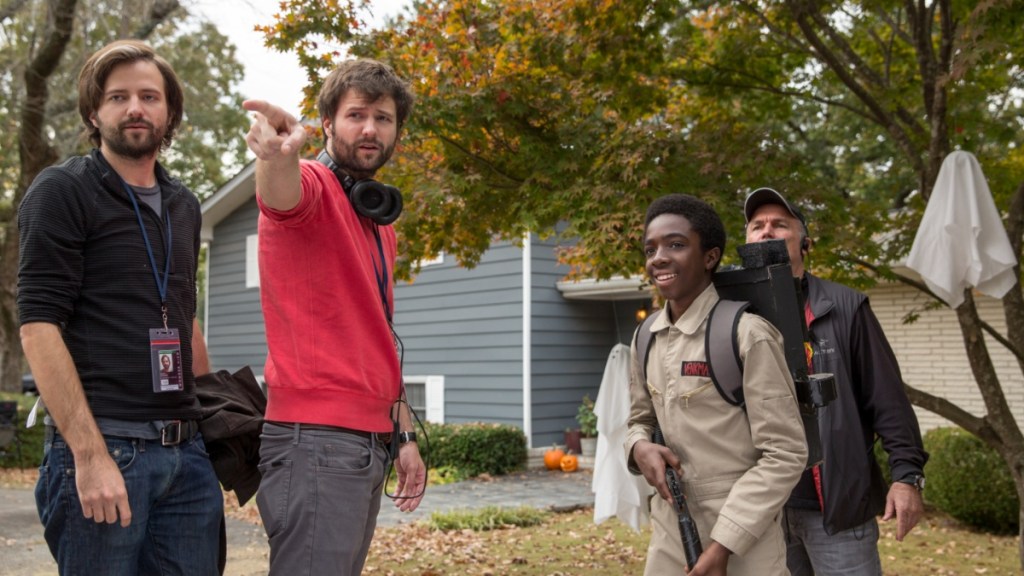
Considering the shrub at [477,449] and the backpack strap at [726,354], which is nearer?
the backpack strap at [726,354]

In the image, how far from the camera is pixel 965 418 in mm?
Result: 6160

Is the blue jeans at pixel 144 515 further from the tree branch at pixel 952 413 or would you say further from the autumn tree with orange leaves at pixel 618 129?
the tree branch at pixel 952 413

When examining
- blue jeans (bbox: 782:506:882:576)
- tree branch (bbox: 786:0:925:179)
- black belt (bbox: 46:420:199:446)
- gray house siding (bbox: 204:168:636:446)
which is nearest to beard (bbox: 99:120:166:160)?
black belt (bbox: 46:420:199:446)

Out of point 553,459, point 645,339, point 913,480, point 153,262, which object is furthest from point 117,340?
point 553,459

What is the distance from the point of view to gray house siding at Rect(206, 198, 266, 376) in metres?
18.0

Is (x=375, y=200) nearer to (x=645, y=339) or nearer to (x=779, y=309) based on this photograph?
(x=645, y=339)

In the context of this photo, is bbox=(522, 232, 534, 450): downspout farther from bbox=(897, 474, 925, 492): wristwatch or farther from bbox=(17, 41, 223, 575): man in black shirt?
bbox=(17, 41, 223, 575): man in black shirt

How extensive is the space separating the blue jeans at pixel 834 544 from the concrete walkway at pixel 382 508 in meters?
4.79

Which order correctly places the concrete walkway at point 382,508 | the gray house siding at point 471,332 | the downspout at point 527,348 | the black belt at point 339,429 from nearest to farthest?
1. the black belt at point 339,429
2. the concrete walkway at point 382,508
3. the downspout at point 527,348
4. the gray house siding at point 471,332

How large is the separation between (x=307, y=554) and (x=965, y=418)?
5271mm

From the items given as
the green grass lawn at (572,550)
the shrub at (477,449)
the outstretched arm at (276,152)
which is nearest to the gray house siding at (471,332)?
the shrub at (477,449)

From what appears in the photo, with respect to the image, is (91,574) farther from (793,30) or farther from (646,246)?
(793,30)

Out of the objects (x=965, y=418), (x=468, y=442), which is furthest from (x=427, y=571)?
(x=468, y=442)

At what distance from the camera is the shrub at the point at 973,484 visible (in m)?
9.00
